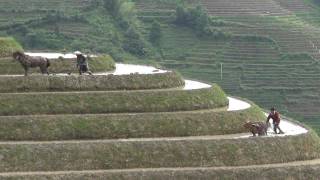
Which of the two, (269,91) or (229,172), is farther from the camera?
(269,91)

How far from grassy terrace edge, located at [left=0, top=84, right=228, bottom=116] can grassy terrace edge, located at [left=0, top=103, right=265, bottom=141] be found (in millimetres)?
723

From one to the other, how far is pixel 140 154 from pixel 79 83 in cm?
453

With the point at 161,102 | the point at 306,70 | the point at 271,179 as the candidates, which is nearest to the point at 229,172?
the point at 271,179

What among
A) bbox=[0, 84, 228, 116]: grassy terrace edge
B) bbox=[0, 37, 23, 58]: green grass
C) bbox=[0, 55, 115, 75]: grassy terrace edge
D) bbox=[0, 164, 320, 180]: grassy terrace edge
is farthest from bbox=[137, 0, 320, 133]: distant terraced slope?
bbox=[0, 164, 320, 180]: grassy terrace edge

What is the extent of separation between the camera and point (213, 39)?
284 ft

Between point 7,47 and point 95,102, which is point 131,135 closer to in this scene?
point 95,102

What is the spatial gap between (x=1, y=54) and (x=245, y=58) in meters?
47.7

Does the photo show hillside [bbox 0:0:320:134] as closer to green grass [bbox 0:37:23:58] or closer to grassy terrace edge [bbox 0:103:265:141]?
green grass [bbox 0:37:23:58]

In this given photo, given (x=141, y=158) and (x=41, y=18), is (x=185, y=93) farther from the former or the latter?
(x=41, y=18)

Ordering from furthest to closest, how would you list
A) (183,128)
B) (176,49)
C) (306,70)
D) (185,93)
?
1. (176,49)
2. (306,70)
3. (185,93)
4. (183,128)

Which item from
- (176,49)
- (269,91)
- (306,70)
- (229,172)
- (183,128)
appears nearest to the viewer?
(229,172)

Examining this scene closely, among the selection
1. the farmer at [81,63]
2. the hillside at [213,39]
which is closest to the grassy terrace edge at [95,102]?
the farmer at [81,63]

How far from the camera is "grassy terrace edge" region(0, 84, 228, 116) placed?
2920 cm

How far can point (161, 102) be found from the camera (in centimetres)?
3036
